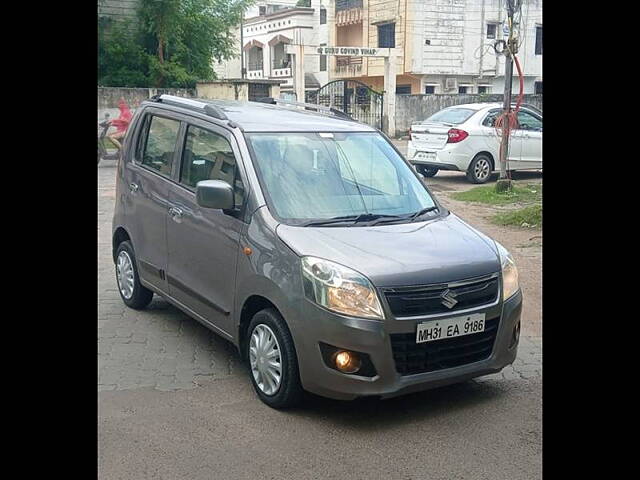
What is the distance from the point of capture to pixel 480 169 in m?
14.5

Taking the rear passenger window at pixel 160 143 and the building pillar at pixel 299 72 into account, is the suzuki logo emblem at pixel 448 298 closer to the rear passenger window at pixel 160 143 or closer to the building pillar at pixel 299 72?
the rear passenger window at pixel 160 143

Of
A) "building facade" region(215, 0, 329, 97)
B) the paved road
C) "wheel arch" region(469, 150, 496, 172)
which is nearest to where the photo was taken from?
the paved road

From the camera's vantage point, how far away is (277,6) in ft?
154

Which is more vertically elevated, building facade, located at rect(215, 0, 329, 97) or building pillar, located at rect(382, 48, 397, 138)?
building facade, located at rect(215, 0, 329, 97)

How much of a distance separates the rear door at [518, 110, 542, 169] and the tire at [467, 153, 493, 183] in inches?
25.8

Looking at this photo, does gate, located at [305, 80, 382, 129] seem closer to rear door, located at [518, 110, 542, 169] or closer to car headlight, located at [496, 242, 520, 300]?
rear door, located at [518, 110, 542, 169]

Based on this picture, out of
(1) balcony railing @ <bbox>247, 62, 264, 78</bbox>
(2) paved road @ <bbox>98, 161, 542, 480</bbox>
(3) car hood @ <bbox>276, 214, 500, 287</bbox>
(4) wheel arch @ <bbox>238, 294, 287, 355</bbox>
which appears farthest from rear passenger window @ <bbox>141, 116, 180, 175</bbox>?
(1) balcony railing @ <bbox>247, 62, 264, 78</bbox>

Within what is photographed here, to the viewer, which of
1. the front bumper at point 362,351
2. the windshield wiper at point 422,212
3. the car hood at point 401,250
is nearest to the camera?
the front bumper at point 362,351

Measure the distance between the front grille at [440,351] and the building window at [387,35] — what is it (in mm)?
29255

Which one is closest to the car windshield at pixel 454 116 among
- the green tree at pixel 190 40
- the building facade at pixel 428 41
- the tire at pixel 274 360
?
the green tree at pixel 190 40

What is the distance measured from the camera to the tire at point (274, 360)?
408cm

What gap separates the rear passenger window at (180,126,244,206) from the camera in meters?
4.80
